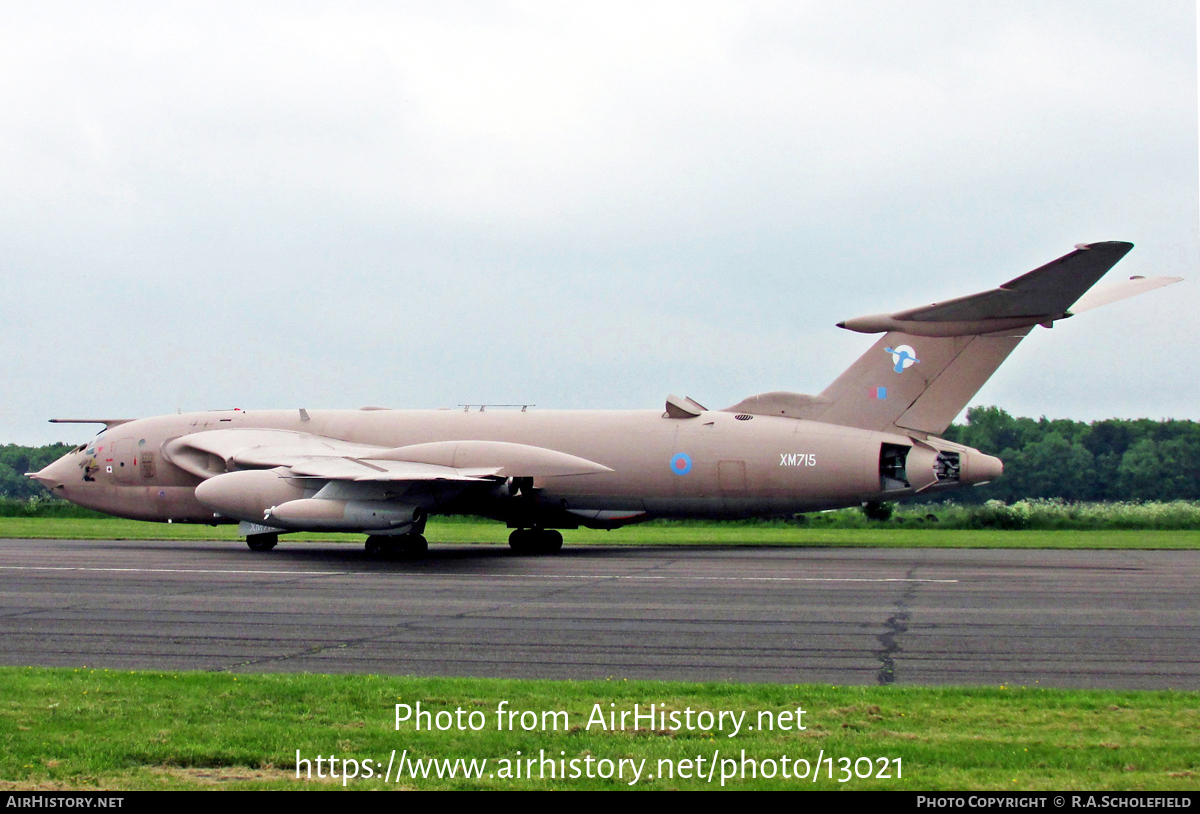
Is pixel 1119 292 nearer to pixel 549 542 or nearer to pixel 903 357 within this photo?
pixel 903 357

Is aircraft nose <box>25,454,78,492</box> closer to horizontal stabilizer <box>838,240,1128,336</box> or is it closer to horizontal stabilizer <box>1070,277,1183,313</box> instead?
horizontal stabilizer <box>838,240,1128,336</box>

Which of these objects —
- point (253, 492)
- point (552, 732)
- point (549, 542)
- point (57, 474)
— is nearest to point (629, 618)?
point (552, 732)

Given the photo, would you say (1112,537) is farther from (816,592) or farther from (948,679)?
(948,679)

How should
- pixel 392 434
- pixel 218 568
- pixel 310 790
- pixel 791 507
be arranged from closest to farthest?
pixel 310 790, pixel 218 568, pixel 791 507, pixel 392 434

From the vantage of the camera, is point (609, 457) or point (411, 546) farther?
point (609, 457)

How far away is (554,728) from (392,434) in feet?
63.9

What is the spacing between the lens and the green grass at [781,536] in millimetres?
27469

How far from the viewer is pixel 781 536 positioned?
3195 centimetres

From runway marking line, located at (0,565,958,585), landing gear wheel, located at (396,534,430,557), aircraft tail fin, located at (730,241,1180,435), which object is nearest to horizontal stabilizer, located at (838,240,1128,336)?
aircraft tail fin, located at (730,241,1180,435)

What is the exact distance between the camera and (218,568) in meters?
19.7

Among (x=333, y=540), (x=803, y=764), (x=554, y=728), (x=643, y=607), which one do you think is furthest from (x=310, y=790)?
(x=333, y=540)

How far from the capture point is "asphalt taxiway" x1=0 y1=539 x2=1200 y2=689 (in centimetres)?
978

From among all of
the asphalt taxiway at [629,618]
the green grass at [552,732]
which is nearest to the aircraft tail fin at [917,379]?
the asphalt taxiway at [629,618]

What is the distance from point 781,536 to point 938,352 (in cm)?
1061
